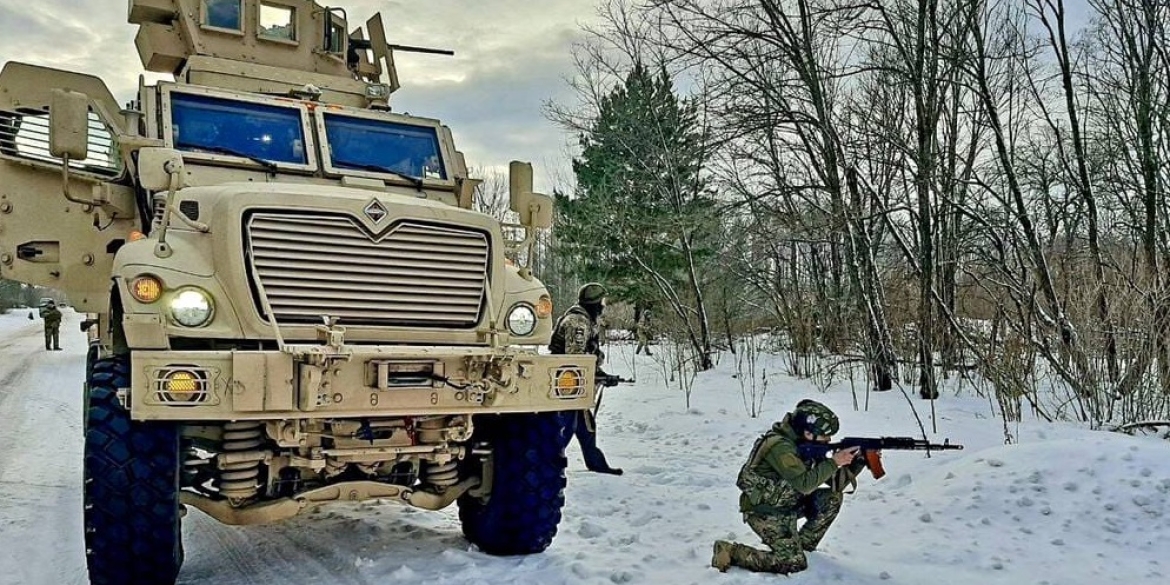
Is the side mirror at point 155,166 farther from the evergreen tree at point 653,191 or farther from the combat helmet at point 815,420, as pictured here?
the evergreen tree at point 653,191

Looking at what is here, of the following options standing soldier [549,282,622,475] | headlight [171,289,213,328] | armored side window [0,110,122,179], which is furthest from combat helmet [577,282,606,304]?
headlight [171,289,213,328]

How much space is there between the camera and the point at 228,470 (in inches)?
166

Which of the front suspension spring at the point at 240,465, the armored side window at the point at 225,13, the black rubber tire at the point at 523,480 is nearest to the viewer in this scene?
the front suspension spring at the point at 240,465

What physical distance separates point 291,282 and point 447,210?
0.88 m

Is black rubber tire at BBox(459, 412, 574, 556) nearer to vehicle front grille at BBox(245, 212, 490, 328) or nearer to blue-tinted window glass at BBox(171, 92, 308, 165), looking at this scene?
vehicle front grille at BBox(245, 212, 490, 328)

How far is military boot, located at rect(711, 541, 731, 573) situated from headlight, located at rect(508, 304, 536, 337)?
1.50 metres

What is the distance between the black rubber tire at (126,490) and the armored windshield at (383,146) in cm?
214

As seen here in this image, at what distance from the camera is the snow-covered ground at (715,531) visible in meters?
4.63

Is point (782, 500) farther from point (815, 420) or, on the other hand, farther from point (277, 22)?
point (277, 22)

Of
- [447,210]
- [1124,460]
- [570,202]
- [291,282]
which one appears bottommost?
[1124,460]

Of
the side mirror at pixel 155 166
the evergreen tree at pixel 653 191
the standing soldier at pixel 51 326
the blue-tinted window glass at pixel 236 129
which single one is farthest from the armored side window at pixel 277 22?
the standing soldier at pixel 51 326

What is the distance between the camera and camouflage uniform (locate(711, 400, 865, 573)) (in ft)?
15.0

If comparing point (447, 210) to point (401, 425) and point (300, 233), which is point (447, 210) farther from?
point (401, 425)

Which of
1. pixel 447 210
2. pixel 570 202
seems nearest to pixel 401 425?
pixel 447 210
